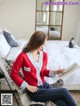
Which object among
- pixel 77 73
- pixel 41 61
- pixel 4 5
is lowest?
pixel 77 73

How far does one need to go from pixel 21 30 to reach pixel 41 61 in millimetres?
2936

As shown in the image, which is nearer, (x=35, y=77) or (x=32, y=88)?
(x=32, y=88)

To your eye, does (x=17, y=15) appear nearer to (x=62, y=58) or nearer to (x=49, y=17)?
(x=49, y=17)

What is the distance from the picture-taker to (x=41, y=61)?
6.17ft

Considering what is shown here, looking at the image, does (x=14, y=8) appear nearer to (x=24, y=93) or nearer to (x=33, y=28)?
(x=33, y=28)

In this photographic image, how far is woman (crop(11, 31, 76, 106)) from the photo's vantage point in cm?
174

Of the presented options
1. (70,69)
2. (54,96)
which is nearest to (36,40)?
(70,69)

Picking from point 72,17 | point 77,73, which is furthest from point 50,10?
point 77,73

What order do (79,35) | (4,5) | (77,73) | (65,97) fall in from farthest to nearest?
(79,35), (4,5), (77,73), (65,97)

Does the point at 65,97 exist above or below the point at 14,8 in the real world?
below

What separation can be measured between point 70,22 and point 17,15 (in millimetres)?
1361

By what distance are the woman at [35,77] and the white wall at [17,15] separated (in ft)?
9.43

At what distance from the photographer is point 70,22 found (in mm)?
4758

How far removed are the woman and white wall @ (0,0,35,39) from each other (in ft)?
9.43
